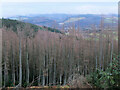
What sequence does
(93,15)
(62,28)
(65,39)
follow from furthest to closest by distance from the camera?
(65,39) → (62,28) → (93,15)

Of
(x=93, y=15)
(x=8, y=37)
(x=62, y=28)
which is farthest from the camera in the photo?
(x=8, y=37)

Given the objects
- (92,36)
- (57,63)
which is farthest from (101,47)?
(57,63)

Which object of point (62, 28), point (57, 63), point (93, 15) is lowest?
point (57, 63)

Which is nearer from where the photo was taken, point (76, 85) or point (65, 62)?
point (76, 85)

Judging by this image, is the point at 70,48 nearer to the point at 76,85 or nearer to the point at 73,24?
the point at 73,24

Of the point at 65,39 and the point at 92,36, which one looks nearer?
the point at 92,36

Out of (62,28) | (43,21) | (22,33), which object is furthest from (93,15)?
(22,33)

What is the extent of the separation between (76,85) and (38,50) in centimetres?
411

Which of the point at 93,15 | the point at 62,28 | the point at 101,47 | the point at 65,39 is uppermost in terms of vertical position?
the point at 93,15

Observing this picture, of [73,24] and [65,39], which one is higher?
[73,24]

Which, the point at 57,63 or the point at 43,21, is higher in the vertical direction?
the point at 43,21

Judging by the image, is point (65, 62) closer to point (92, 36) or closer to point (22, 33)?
point (92, 36)

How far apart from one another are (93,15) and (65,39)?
5.37ft

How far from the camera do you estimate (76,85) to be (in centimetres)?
168
